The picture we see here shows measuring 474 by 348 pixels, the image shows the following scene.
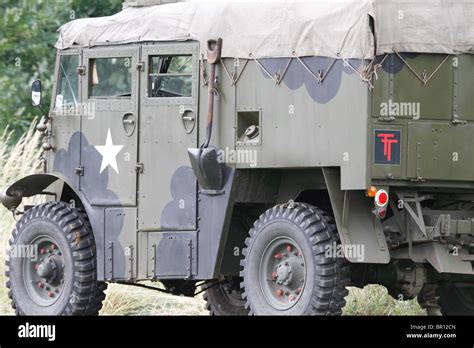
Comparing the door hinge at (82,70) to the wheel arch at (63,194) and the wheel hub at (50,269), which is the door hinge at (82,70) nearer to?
the wheel arch at (63,194)

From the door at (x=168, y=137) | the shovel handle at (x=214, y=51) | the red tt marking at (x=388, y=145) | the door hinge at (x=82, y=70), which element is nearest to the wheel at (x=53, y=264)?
the door at (x=168, y=137)

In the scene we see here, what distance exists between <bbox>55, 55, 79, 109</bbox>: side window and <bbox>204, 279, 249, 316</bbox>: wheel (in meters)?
2.32

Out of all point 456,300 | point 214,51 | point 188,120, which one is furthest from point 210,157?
point 456,300

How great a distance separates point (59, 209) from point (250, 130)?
2.52m

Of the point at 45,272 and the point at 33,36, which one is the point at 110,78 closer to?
the point at 45,272

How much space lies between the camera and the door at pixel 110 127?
15328mm

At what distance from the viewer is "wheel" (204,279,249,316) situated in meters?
16.2

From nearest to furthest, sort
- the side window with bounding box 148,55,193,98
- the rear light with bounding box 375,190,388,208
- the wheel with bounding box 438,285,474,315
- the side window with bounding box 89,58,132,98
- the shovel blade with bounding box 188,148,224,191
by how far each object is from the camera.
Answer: the rear light with bounding box 375,190,388,208 < the shovel blade with bounding box 188,148,224,191 < the side window with bounding box 148,55,193,98 < the wheel with bounding box 438,285,474,315 < the side window with bounding box 89,58,132,98

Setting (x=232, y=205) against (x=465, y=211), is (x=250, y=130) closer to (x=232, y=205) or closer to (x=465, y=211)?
(x=232, y=205)

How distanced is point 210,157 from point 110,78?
1874mm

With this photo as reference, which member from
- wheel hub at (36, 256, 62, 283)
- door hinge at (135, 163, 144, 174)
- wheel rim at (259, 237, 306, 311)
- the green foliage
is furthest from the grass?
the green foliage

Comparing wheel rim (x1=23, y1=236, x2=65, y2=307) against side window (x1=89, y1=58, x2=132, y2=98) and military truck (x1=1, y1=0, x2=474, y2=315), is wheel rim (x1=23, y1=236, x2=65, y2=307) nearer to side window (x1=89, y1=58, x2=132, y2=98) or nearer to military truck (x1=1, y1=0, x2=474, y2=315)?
military truck (x1=1, y1=0, x2=474, y2=315)

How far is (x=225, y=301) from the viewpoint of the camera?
1630 centimetres
